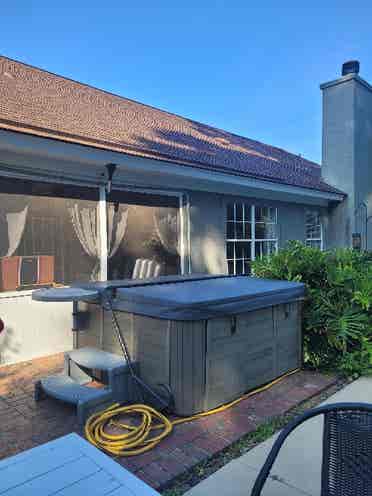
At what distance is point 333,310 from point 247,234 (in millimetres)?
4061

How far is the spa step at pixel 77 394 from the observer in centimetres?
297

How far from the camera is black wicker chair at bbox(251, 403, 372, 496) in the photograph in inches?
59.0

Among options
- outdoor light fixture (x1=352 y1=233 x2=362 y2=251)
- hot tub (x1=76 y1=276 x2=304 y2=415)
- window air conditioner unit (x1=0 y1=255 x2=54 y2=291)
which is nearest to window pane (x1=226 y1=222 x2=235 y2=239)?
hot tub (x1=76 y1=276 x2=304 y2=415)

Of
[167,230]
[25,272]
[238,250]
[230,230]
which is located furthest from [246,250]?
[25,272]

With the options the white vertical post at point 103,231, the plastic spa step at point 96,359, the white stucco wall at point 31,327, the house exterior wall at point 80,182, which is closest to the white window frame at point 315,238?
the house exterior wall at point 80,182

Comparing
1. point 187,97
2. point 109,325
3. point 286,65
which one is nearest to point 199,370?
point 109,325

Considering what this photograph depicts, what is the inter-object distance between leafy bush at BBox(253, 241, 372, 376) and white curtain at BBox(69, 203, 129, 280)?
8.63 feet

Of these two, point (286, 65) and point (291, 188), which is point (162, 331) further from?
point (286, 65)

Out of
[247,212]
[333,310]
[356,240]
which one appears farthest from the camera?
[356,240]

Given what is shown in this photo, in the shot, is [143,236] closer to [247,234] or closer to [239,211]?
[239,211]

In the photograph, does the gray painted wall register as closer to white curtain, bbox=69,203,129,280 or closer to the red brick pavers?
the red brick pavers

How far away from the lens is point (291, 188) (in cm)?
817

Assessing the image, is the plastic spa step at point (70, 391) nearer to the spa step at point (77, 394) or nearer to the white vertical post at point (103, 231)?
the spa step at point (77, 394)

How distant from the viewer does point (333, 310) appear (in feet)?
14.0
